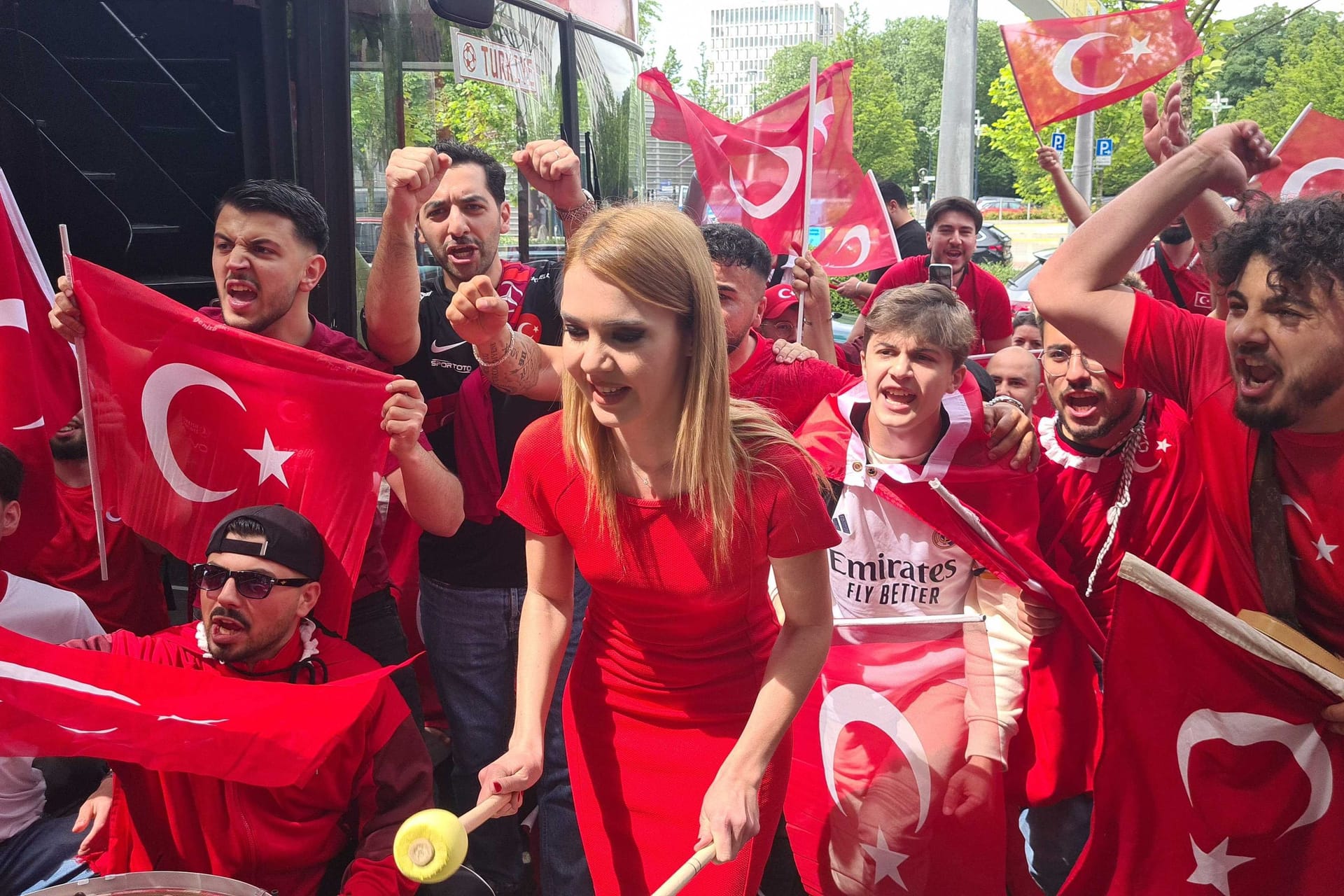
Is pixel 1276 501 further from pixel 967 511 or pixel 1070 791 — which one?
pixel 1070 791

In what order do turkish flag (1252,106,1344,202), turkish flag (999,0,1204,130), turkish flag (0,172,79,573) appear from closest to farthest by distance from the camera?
turkish flag (0,172,79,573) < turkish flag (1252,106,1344,202) < turkish flag (999,0,1204,130)

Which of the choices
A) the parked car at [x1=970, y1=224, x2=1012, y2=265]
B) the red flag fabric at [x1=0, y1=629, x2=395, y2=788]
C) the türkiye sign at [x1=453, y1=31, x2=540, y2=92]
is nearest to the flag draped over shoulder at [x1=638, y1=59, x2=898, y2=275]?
the türkiye sign at [x1=453, y1=31, x2=540, y2=92]

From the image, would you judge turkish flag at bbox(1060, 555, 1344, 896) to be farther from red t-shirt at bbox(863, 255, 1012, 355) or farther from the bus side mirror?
red t-shirt at bbox(863, 255, 1012, 355)

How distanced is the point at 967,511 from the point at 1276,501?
0.77 meters

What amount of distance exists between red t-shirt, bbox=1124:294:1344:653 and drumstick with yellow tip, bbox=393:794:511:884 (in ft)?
Result: 5.72

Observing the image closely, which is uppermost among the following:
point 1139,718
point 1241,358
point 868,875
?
point 1241,358

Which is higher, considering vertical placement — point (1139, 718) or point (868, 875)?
point (1139, 718)

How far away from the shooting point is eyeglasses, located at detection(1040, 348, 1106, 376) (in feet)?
10.4

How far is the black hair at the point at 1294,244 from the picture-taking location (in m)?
2.29

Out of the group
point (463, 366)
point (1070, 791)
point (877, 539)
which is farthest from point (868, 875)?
point (463, 366)

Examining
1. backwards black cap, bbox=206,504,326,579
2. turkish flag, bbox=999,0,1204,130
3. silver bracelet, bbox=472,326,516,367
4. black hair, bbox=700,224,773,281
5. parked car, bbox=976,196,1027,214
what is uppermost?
parked car, bbox=976,196,1027,214

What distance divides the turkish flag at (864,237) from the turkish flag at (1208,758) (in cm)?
418

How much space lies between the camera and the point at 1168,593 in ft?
7.46

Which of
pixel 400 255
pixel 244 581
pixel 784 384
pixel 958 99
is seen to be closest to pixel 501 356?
pixel 400 255
